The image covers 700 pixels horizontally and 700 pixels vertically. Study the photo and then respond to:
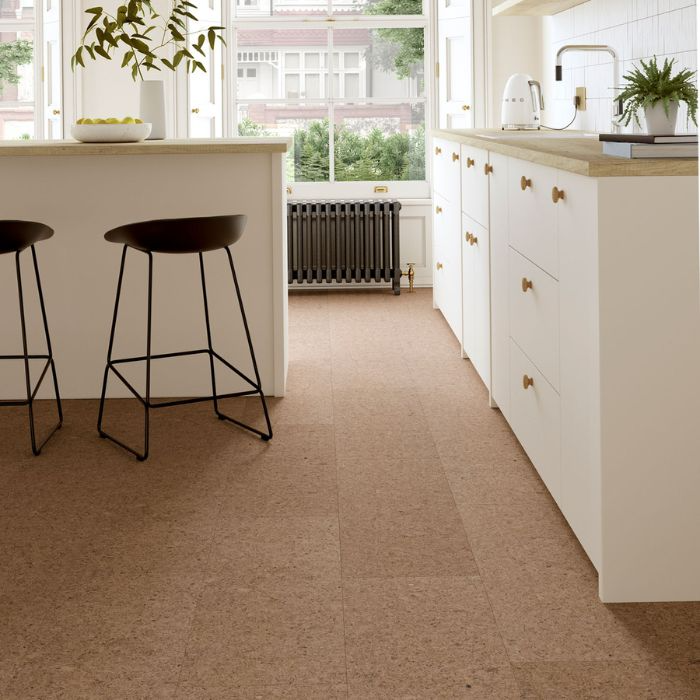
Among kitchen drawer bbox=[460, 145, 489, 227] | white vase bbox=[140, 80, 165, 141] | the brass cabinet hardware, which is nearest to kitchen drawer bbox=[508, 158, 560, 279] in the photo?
the brass cabinet hardware

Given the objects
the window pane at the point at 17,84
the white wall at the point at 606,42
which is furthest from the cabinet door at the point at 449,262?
the window pane at the point at 17,84

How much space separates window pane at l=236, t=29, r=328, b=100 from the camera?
24.6 feet

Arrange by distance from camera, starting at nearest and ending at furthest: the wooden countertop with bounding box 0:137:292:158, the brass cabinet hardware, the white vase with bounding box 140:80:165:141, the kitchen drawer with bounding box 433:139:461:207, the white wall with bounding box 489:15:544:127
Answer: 1. the brass cabinet hardware
2. the wooden countertop with bounding box 0:137:292:158
3. the white vase with bounding box 140:80:165:141
4. the kitchen drawer with bounding box 433:139:461:207
5. the white wall with bounding box 489:15:544:127

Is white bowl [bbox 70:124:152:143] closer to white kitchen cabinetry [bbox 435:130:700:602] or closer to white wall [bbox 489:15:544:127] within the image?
white kitchen cabinetry [bbox 435:130:700:602]

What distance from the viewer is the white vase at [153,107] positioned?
4.72 metres

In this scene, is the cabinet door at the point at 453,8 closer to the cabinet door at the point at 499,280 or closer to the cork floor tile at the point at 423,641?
the cabinet door at the point at 499,280

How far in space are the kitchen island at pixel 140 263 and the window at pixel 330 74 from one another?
3210 mm

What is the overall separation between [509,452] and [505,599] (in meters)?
1.19

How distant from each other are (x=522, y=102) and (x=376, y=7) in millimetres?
2288

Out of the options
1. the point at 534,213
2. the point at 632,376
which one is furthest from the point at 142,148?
the point at 632,376

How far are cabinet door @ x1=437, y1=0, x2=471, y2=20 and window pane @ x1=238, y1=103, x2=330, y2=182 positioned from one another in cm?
100

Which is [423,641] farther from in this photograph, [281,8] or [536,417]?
[281,8]

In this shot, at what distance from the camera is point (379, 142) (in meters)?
7.63

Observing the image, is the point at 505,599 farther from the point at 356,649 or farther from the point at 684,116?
the point at 684,116
